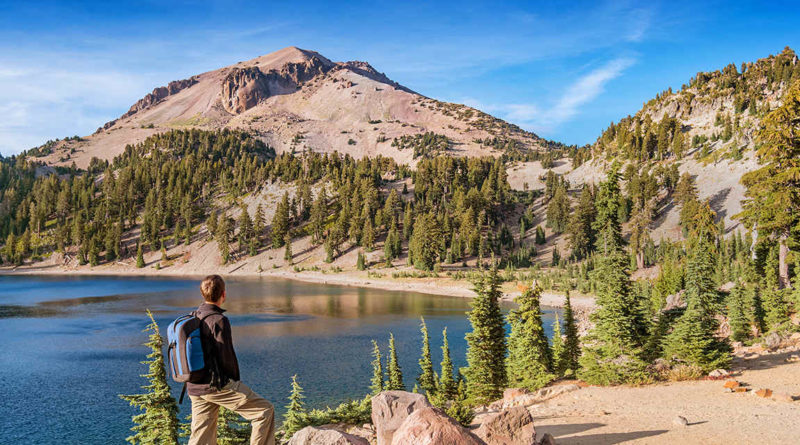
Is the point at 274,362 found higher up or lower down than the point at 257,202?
lower down

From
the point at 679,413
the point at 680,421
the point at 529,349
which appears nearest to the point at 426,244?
the point at 529,349

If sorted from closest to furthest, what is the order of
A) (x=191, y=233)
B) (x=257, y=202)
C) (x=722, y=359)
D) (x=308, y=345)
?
(x=722, y=359), (x=308, y=345), (x=191, y=233), (x=257, y=202)

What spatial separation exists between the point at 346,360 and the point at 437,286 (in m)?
53.8

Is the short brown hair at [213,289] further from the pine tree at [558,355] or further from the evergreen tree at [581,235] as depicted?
the evergreen tree at [581,235]

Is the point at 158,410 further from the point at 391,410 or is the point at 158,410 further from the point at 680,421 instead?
the point at 680,421

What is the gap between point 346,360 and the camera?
40500 mm

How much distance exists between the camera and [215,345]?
21.9 feet

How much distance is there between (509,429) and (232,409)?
6.77m

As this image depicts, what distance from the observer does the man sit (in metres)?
6.61

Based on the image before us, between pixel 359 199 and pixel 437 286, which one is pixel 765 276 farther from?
pixel 359 199

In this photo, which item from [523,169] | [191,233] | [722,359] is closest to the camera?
[722,359]

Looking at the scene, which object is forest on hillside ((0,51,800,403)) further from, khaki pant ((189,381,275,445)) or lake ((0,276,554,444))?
khaki pant ((189,381,275,445))

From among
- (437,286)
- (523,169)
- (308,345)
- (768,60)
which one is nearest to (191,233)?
Answer: (437,286)

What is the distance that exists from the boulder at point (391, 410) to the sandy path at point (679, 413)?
4280 mm
